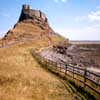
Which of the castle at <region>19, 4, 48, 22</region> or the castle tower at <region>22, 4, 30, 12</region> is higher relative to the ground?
the castle tower at <region>22, 4, 30, 12</region>

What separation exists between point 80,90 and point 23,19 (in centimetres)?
9300

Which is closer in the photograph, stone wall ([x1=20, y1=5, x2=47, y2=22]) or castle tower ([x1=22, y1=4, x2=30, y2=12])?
stone wall ([x1=20, y1=5, x2=47, y2=22])

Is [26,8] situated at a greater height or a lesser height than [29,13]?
greater

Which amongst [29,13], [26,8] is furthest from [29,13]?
[26,8]

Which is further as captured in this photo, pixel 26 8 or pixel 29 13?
pixel 26 8

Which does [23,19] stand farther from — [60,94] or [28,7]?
[60,94]

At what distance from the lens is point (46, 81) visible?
1045cm

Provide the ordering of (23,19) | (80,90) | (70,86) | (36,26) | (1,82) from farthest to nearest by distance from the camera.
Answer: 1. (23,19)
2. (36,26)
3. (1,82)
4. (70,86)
5. (80,90)

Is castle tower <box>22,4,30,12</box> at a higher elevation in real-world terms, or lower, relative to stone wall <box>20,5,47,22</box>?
higher

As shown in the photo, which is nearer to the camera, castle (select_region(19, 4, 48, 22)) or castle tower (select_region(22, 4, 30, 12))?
castle (select_region(19, 4, 48, 22))

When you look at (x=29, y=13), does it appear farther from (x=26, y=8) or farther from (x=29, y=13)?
(x=26, y=8)

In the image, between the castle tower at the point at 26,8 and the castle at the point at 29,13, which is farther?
the castle tower at the point at 26,8

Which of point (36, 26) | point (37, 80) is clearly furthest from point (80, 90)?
point (36, 26)

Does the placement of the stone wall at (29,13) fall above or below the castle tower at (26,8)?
below
